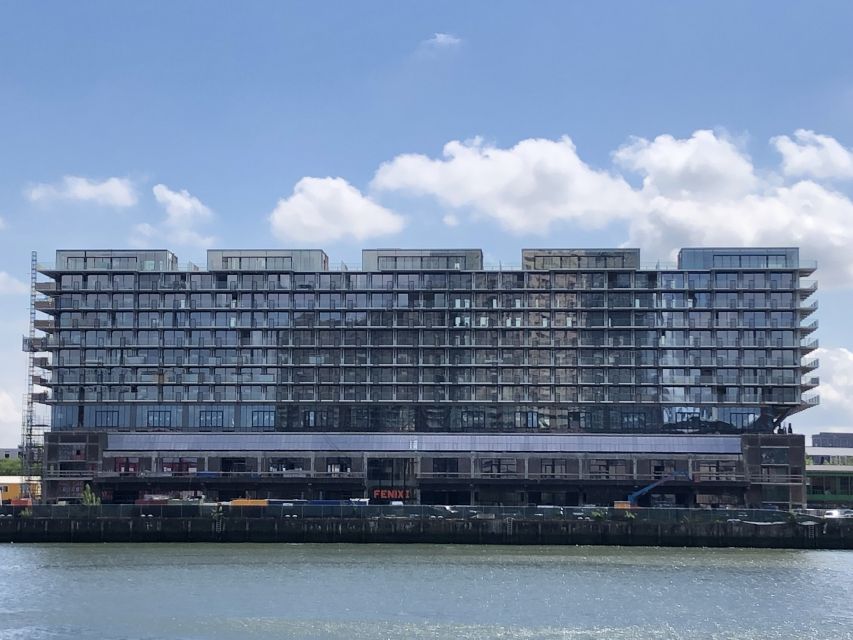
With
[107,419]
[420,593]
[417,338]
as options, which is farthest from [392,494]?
[420,593]

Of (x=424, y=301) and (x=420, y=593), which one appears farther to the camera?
(x=424, y=301)

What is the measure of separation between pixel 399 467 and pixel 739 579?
82.1 m

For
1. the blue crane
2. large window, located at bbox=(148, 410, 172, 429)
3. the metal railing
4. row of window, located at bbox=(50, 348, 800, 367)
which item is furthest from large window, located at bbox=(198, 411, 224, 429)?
the blue crane

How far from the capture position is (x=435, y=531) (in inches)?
4889

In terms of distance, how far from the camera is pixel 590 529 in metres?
124

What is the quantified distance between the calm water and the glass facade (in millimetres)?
60332

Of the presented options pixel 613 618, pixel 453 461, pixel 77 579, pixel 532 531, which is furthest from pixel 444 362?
pixel 613 618

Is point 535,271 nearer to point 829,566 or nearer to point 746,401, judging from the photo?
point 746,401

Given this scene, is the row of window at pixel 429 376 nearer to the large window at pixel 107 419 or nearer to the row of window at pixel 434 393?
the row of window at pixel 434 393

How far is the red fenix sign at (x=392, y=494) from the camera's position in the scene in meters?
169

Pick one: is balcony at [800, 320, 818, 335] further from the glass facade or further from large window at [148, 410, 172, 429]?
large window at [148, 410, 172, 429]

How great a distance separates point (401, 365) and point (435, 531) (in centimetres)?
5612

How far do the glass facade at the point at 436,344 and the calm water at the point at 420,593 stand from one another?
60332 millimetres

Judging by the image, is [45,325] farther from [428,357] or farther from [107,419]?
[428,357]
